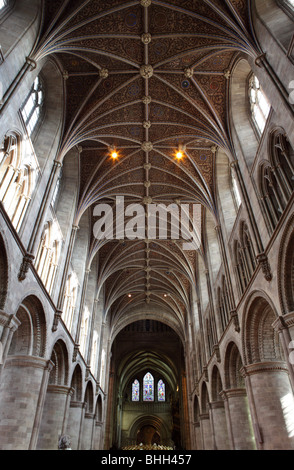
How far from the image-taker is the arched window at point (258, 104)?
12312 mm

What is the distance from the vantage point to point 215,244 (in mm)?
20453

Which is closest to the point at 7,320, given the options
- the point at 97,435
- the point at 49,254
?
the point at 49,254

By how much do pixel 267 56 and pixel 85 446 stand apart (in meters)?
22.4

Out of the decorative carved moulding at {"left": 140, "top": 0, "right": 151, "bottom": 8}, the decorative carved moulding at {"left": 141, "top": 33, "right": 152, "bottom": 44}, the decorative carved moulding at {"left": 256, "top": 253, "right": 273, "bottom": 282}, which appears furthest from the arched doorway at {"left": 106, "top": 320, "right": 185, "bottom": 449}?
the decorative carved moulding at {"left": 140, "top": 0, "right": 151, "bottom": 8}

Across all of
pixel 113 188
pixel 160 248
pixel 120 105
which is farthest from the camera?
pixel 160 248

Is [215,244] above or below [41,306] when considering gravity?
above

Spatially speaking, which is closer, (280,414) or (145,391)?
(280,414)

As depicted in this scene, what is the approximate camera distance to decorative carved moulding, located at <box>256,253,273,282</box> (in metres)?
10.1

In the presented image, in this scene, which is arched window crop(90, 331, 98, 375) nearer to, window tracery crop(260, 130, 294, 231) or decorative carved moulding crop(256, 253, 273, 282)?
decorative carved moulding crop(256, 253, 273, 282)

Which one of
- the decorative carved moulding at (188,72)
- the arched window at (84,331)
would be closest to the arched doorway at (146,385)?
the arched window at (84,331)

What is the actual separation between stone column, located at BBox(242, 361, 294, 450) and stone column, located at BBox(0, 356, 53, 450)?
23.5ft
